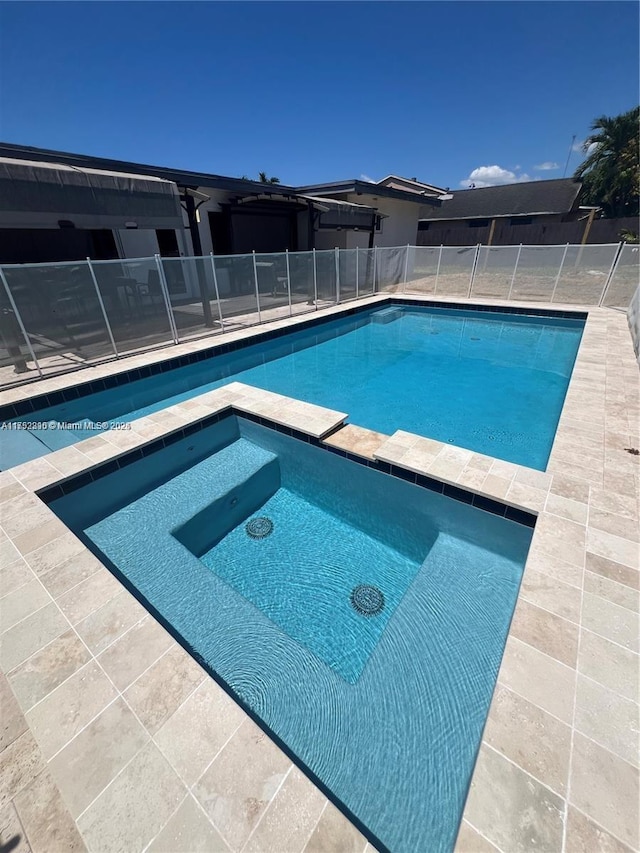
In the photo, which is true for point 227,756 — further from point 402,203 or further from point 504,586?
point 402,203

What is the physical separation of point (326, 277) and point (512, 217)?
64.0 ft

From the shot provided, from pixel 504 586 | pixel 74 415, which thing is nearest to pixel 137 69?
pixel 74 415

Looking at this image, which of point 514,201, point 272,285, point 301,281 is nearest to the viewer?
point 272,285

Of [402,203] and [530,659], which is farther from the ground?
[402,203]

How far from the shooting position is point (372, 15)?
8547 mm

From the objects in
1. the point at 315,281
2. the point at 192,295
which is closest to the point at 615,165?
the point at 315,281

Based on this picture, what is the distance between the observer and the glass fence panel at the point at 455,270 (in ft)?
41.5

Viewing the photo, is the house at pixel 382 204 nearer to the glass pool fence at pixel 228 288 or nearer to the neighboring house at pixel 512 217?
the glass pool fence at pixel 228 288

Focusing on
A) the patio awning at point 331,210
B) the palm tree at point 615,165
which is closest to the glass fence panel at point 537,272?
the patio awning at point 331,210

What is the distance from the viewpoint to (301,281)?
34.6ft

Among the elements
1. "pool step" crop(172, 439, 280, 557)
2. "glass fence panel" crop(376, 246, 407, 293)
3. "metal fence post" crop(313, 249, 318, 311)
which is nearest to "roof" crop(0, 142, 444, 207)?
"metal fence post" crop(313, 249, 318, 311)

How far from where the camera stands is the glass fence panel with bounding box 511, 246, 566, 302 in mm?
11242

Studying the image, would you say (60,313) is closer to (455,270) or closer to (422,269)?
(422,269)

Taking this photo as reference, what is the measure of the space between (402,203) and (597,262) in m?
10.0
